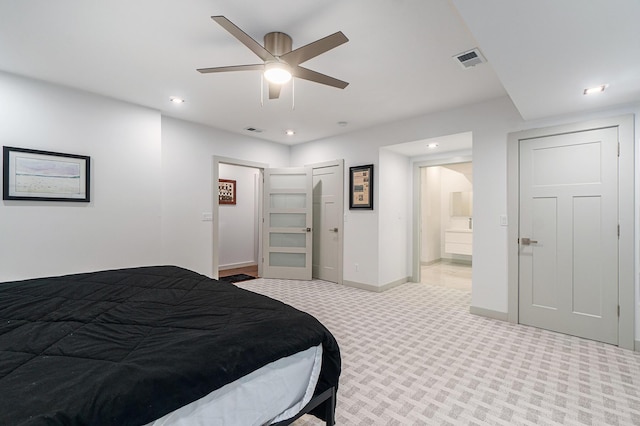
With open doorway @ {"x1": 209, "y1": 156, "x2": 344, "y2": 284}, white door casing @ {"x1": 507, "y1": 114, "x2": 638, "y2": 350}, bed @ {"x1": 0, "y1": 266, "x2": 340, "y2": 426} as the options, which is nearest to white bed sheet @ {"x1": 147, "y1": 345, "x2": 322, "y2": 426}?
bed @ {"x1": 0, "y1": 266, "x2": 340, "y2": 426}

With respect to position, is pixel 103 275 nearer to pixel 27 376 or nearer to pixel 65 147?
pixel 27 376

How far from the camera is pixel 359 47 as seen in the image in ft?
7.73

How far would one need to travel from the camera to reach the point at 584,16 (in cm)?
150

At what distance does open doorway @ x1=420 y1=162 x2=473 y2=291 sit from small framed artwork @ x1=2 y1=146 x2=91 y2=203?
19.0 ft


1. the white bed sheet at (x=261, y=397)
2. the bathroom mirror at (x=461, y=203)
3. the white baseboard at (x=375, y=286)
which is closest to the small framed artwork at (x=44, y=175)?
the white bed sheet at (x=261, y=397)

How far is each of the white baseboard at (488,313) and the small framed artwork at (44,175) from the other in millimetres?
4693

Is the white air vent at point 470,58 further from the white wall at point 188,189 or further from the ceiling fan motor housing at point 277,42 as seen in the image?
the white wall at point 188,189

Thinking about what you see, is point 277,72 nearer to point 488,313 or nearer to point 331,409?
point 331,409

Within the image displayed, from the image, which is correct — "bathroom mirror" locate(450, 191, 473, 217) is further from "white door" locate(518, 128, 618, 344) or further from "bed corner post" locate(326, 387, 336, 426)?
"bed corner post" locate(326, 387, 336, 426)

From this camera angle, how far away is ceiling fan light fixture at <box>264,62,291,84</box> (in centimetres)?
215

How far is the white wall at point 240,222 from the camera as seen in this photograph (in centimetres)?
637

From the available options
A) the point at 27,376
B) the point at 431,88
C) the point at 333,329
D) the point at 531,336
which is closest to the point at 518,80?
the point at 431,88

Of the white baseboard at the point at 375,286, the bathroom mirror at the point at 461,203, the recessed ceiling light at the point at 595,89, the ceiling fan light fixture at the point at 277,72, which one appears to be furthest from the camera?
the bathroom mirror at the point at 461,203

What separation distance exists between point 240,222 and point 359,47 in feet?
16.5
